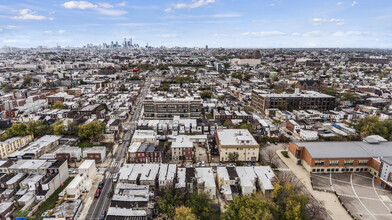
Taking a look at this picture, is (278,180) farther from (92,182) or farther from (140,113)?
(140,113)

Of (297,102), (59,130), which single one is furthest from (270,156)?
(59,130)

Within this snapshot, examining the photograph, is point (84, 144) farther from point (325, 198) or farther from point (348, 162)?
point (348, 162)

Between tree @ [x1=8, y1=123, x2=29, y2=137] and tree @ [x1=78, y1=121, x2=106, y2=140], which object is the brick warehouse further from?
tree @ [x1=8, y1=123, x2=29, y2=137]

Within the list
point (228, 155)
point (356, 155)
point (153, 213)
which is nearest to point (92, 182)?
point (153, 213)

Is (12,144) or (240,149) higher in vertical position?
(240,149)

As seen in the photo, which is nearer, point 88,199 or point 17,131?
point 88,199

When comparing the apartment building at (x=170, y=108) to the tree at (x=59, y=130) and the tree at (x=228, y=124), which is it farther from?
the tree at (x=59, y=130)
